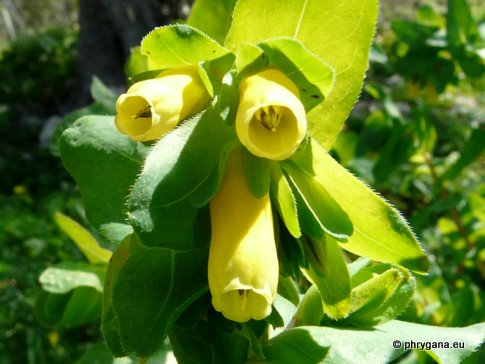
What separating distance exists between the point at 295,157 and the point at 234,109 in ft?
0.34

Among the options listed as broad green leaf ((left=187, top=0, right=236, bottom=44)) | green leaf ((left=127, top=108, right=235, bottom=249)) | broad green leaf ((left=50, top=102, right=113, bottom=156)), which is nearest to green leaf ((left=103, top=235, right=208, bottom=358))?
green leaf ((left=127, top=108, right=235, bottom=249))

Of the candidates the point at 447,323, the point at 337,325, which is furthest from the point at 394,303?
the point at 447,323

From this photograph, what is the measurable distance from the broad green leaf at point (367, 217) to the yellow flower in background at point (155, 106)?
159 mm

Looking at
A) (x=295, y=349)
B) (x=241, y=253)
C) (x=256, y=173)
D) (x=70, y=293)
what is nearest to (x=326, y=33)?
(x=256, y=173)

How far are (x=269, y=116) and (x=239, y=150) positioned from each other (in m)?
0.10

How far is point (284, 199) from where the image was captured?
79cm

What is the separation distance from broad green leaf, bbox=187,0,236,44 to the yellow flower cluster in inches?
8.4

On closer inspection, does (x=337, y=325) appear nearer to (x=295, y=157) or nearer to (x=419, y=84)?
(x=295, y=157)

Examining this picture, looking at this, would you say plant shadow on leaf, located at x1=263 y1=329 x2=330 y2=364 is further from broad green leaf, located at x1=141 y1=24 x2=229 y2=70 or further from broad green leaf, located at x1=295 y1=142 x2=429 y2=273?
broad green leaf, located at x1=141 y1=24 x2=229 y2=70

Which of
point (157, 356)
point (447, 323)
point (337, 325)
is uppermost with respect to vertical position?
point (337, 325)

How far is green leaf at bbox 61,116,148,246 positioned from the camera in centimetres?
94

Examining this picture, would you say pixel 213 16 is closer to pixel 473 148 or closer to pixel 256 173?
pixel 256 173

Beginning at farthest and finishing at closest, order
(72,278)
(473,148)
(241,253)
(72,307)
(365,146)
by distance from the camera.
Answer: (365,146) < (473,148) < (72,307) < (72,278) < (241,253)

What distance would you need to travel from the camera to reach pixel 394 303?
932 mm
